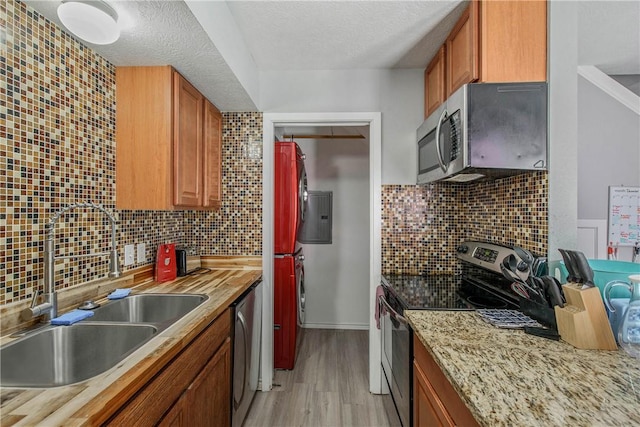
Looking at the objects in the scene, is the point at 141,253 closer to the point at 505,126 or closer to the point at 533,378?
the point at 533,378

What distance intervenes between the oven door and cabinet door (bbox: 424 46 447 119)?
4.47 feet

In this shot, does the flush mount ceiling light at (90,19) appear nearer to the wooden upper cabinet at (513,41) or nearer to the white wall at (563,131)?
the wooden upper cabinet at (513,41)

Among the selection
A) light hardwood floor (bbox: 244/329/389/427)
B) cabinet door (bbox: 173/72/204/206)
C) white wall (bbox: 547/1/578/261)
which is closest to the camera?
white wall (bbox: 547/1/578/261)

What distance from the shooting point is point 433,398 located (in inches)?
44.3

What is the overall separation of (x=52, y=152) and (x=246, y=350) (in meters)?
→ 1.46

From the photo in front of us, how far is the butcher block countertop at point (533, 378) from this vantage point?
697mm

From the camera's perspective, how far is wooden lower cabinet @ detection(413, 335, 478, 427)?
0.93 metres

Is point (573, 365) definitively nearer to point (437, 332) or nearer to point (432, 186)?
point (437, 332)

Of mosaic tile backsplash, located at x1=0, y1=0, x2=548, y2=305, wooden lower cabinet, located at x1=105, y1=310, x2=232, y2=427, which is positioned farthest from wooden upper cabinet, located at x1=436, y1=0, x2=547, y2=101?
wooden lower cabinet, located at x1=105, y1=310, x2=232, y2=427

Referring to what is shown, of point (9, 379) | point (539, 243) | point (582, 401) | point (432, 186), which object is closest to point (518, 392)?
point (582, 401)

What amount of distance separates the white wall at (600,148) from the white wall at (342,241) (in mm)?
2187

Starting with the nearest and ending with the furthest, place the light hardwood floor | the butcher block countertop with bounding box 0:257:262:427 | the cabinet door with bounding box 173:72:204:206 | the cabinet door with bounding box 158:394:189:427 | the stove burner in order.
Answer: the butcher block countertop with bounding box 0:257:262:427 → the cabinet door with bounding box 158:394:189:427 → the stove burner → the cabinet door with bounding box 173:72:204:206 → the light hardwood floor

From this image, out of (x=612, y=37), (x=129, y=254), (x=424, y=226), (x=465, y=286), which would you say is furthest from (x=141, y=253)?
(x=612, y=37)

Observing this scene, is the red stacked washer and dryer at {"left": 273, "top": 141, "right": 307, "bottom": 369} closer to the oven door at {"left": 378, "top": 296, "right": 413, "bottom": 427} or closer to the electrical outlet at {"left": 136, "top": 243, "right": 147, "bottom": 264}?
the oven door at {"left": 378, "top": 296, "right": 413, "bottom": 427}
